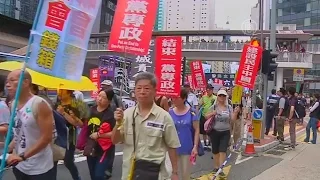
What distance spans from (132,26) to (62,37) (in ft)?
8.69

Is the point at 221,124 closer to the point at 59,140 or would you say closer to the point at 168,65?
the point at 168,65

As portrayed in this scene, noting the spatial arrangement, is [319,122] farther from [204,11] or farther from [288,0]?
[288,0]

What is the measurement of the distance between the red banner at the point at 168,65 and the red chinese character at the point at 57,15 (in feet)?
13.2

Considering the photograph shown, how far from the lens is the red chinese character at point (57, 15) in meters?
3.54

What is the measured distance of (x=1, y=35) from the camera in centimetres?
4419

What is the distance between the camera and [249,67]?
11.3 metres

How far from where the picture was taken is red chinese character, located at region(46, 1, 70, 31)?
354cm

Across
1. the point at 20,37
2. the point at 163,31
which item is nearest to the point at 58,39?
the point at 20,37

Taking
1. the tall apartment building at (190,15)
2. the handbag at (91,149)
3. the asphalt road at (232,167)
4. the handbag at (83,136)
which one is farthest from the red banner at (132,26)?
the tall apartment building at (190,15)

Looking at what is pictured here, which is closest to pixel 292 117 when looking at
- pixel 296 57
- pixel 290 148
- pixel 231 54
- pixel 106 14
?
pixel 290 148

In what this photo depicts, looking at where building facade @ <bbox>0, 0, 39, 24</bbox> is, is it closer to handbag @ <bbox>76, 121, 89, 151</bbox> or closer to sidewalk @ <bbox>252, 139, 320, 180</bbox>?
sidewalk @ <bbox>252, 139, 320, 180</bbox>

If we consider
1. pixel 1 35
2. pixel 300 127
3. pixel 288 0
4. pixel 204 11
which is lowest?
pixel 300 127

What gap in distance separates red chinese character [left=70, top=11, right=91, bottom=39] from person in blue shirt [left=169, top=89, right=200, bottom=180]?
2.26 meters

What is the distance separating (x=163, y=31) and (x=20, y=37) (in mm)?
20251
